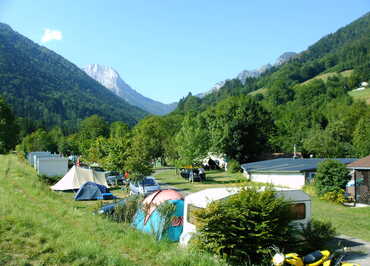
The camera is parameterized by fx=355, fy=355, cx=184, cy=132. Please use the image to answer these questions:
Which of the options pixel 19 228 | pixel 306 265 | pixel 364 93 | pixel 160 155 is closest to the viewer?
pixel 19 228

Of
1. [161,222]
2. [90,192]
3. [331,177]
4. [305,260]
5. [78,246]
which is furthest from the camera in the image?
[90,192]

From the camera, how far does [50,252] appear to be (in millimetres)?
6355

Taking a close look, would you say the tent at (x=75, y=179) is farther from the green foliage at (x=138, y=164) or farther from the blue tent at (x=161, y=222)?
the blue tent at (x=161, y=222)

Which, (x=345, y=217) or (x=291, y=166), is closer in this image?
(x=345, y=217)

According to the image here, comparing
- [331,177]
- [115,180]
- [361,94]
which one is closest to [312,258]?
[331,177]

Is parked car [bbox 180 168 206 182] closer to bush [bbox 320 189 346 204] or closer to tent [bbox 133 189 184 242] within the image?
bush [bbox 320 189 346 204]

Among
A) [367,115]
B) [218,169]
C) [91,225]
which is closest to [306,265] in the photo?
[91,225]

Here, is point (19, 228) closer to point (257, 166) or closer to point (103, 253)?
point (103, 253)

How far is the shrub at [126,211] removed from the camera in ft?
42.0

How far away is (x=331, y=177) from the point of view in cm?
2191

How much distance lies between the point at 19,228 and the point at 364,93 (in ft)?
324

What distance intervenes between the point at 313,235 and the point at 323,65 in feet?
477

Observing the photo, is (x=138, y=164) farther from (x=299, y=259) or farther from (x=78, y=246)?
(x=78, y=246)

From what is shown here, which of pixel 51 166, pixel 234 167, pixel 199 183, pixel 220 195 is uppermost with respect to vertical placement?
pixel 220 195
